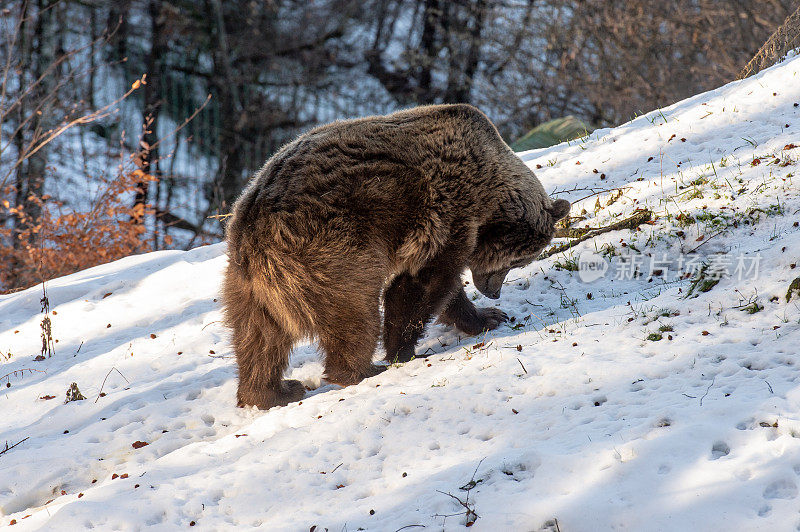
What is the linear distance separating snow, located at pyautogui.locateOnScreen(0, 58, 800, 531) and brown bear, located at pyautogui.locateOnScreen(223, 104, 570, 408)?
1.13 feet

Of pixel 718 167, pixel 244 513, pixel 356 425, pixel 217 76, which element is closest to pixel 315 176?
pixel 356 425

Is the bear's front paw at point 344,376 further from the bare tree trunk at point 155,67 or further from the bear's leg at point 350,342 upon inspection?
the bare tree trunk at point 155,67

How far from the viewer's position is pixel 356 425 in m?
3.96

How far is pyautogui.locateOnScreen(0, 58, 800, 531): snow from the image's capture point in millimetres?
2924

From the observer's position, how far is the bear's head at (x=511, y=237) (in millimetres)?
5152

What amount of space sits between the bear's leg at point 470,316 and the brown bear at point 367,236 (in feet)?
0.05

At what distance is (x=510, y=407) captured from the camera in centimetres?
381

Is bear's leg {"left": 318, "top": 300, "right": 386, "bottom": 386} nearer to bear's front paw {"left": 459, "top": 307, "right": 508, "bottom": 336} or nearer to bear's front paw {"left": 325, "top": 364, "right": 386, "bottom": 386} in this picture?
bear's front paw {"left": 325, "top": 364, "right": 386, "bottom": 386}

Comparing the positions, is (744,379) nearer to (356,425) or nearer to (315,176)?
(356,425)

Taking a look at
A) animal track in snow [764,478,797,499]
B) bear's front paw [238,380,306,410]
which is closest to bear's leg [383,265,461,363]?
bear's front paw [238,380,306,410]

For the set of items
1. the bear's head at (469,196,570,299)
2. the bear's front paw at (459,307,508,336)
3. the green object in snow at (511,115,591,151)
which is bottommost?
the bear's front paw at (459,307,508,336)

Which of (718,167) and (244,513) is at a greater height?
(718,167)

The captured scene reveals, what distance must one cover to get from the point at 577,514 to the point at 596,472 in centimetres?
27

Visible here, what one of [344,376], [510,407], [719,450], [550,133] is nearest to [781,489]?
[719,450]
